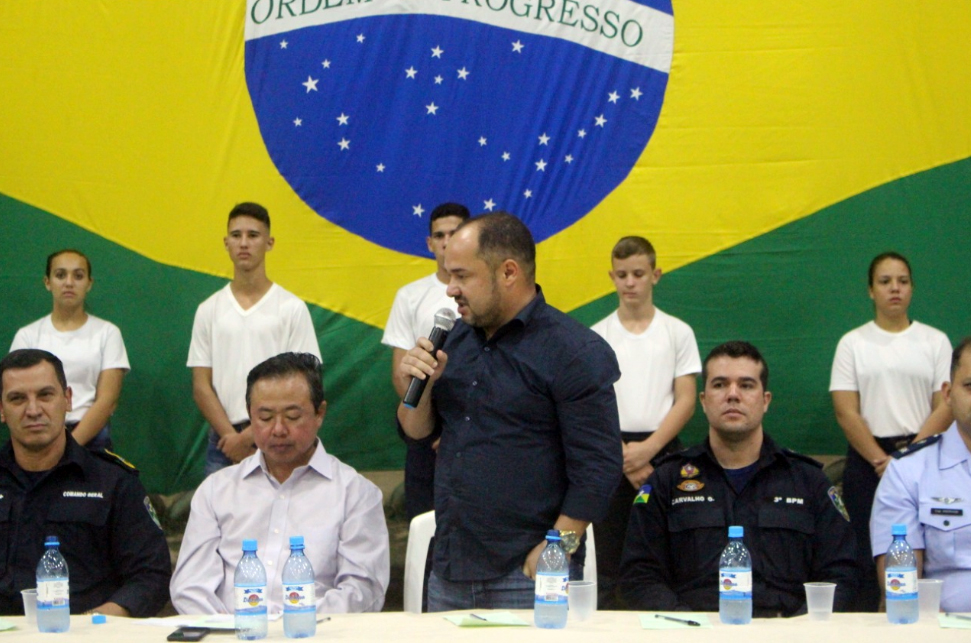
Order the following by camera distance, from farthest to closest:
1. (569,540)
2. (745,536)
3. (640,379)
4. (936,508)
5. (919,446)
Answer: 1. (640,379)
2. (745,536)
3. (919,446)
4. (936,508)
5. (569,540)

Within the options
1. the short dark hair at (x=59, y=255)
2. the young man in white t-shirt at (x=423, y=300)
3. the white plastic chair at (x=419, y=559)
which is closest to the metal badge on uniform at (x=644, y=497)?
the white plastic chair at (x=419, y=559)

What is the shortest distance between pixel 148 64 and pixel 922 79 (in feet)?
11.8

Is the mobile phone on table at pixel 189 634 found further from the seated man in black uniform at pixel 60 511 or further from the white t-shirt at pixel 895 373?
the white t-shirt at pixel 895 373

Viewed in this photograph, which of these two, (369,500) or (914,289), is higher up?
(914,289)

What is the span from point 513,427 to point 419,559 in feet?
1.75

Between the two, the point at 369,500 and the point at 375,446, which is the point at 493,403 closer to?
the point at 369,500

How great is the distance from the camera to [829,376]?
17.1 ft

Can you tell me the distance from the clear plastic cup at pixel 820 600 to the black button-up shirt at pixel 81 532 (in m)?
1.83

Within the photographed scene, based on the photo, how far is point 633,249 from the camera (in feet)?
15.6

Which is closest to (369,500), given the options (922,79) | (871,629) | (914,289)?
(871,629)

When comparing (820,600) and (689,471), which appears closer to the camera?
(820,600)

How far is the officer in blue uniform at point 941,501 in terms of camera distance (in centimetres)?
303

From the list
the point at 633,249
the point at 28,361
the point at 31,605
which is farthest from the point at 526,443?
the point at 633,249

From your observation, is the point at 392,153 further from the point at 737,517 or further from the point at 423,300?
the point at 737,517
